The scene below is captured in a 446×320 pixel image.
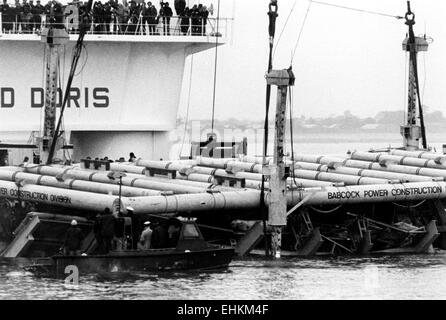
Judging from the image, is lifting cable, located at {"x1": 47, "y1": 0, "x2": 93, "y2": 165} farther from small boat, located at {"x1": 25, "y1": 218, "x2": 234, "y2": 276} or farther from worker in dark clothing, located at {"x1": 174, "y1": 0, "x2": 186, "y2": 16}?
small boat, located at {"x1": 25, "y1": 218, "x2": 234, "y2": 276}

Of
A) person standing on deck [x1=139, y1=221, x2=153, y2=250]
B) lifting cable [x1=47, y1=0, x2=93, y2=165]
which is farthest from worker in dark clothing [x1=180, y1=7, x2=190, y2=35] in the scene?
person standing on deck [x1=139, y1=221, x2=153, y2=250]

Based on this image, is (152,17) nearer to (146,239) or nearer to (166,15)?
(166,15)

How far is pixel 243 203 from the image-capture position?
44188 mm

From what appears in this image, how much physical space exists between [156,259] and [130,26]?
51.1 ft

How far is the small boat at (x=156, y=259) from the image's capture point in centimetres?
3966

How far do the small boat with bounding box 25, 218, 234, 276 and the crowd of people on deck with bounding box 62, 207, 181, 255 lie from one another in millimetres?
326

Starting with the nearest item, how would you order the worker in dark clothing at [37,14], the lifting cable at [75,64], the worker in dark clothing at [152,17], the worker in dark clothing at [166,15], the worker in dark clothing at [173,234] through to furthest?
the worker in dark clothing at [173,234] < the lifting cable at [75,64] < the worker in dark clothing at [37,14] < the worker in dark clothing at [152,17] < the worker in dark clothing at [166,15]

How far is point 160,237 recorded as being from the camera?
133 ft

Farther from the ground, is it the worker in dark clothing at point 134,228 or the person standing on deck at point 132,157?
the person standing on deck at point 132,157

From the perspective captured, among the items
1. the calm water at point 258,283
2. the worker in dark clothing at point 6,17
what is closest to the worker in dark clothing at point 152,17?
the worker in dark clothing at point 6,17

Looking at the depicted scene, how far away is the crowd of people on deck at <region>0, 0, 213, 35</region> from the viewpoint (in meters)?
53.6

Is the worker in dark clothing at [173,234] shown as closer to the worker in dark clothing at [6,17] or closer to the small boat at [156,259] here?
the small boat at [156,259]

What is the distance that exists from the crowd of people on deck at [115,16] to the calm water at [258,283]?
12.6m
